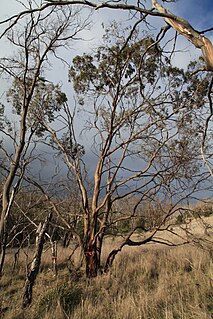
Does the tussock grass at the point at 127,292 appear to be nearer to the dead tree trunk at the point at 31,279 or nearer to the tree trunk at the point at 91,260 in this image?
the dead tree trunk at the point at 31,279

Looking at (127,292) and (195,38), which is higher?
(195,38)

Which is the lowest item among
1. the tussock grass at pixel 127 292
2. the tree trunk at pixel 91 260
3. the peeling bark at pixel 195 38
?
the tussock grass at pixel 127 292

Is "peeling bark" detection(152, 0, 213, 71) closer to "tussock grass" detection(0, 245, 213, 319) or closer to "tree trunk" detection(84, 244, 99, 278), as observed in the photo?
"tussock grass" detection(0, 245, 213, 319)

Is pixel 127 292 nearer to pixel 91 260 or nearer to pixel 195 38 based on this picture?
pixel 91 260

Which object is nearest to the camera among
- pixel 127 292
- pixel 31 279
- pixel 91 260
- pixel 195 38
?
pixel 195 38

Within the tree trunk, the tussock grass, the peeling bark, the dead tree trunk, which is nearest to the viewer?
the peeling bark

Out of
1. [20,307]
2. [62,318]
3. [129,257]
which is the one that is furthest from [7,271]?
[62,318]

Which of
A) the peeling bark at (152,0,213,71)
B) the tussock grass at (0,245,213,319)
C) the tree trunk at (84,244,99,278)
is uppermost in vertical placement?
the peeling bark at (152,0,213,71)

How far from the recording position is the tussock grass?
4.34 m

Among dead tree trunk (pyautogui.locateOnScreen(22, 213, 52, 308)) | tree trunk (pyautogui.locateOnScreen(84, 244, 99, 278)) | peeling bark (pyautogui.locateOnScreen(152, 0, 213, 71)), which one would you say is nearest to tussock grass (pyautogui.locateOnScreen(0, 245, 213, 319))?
dead tree trunk (pyautogui.locateOnScreen(22, 213, 52, 308))

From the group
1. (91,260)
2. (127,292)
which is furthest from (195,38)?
(91,260)

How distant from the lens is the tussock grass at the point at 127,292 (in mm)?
4340

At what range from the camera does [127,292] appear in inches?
239

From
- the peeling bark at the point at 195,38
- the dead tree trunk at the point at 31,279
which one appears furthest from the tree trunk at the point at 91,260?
the peeling bark at the point at 195,38
